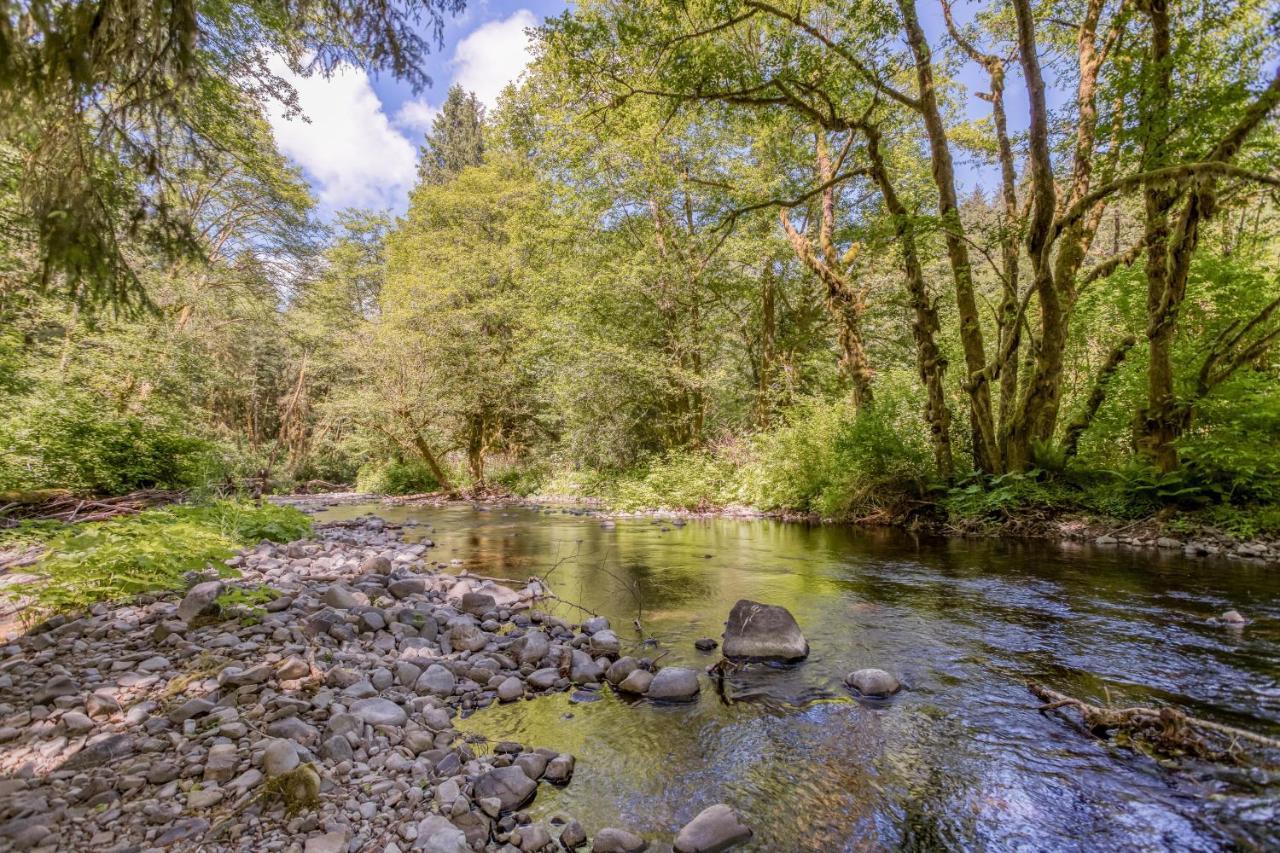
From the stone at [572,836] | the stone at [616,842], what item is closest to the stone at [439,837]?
the stone at [572,836]

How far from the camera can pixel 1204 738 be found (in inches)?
97.0

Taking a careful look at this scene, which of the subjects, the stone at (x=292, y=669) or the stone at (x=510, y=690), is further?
the stone at (x=510, y=690)

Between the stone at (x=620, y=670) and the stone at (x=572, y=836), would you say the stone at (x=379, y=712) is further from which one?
the stone at (x=620, y=670)

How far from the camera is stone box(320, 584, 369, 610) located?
4.23 m

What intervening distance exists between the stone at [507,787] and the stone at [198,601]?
2.48m

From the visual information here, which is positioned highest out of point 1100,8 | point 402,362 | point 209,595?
point 1100,8

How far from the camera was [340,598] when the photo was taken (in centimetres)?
428

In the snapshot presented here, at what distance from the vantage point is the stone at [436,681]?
10.5ft

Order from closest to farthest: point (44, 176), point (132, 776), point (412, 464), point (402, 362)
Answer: point (132, 776) → point (44, 176) → point (402, 362) → point (412, 464)

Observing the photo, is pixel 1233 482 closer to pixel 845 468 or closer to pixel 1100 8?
pixel 845 468

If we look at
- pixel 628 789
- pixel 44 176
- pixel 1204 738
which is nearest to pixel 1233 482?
pixel 1204 738

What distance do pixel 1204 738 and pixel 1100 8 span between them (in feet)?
37.5

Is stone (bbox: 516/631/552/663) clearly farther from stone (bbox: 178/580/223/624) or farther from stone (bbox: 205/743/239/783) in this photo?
stone (bbox: 178/580/223/624)

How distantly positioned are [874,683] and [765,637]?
0.78 meters
